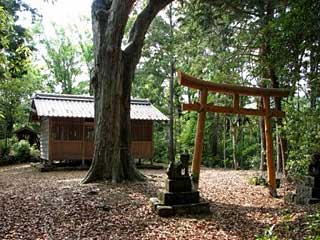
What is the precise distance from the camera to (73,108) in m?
19.9

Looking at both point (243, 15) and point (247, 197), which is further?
point (243, 15)

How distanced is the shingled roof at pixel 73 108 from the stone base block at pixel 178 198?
11.7 metres

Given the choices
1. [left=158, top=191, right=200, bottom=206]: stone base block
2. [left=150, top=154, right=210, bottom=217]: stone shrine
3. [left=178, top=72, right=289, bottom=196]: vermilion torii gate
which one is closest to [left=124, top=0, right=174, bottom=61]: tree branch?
[left=178, top=72, right=289, bottom=196]: vermilion torii gate

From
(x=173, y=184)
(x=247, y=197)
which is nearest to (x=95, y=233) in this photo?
(x=173, y=184)

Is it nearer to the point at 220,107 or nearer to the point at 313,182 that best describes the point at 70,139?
the point at 220,107

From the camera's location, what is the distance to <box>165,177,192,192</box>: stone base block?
314 inches

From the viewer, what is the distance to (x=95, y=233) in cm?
645

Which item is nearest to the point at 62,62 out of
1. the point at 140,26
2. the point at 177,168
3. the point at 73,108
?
the point at 73,108

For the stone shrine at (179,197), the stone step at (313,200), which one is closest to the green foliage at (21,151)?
the stone shrine at (179,197)

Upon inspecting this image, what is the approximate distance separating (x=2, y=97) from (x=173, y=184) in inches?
894

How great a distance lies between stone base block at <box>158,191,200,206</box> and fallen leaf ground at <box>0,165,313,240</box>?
1.42 feet

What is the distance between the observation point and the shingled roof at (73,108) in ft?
61.7

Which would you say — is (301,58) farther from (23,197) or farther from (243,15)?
(23,197)

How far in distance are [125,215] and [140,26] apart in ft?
25.2
